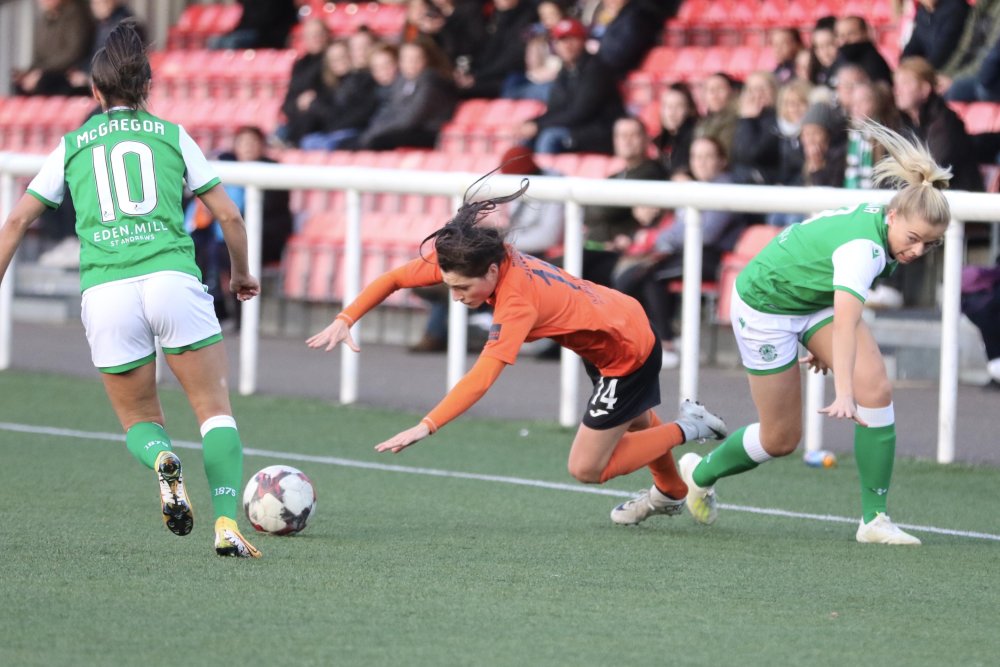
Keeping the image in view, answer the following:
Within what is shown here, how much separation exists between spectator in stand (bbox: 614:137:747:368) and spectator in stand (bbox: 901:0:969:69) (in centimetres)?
201

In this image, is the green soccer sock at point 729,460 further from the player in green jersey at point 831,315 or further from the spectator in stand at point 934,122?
the spectator in stand at point 934,122

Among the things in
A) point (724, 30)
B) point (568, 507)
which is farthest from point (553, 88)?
point (568, 507)

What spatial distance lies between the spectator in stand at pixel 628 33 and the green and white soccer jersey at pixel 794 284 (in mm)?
7600

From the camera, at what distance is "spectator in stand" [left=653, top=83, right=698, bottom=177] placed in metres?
11.9

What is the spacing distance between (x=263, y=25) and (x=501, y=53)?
371cm

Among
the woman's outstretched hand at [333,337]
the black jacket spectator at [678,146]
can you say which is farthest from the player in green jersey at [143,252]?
the black jacket spectator at [678,146]

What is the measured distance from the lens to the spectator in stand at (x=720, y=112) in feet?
38.5

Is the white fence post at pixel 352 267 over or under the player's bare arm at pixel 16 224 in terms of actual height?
under

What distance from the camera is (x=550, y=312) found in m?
5.78

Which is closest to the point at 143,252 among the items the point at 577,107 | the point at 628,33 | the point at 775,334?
the point at 775,334

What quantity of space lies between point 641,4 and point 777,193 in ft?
20.1

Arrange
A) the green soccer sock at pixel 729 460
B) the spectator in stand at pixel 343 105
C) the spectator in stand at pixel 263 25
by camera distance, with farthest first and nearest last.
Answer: the spectator in stand at pixel 263 25 < the spectator in stand at pixel 343 105 < the green soccer sock at pixel 729 460

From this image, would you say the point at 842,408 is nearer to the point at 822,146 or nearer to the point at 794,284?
the point at 794,284

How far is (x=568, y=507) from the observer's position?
272 inches
